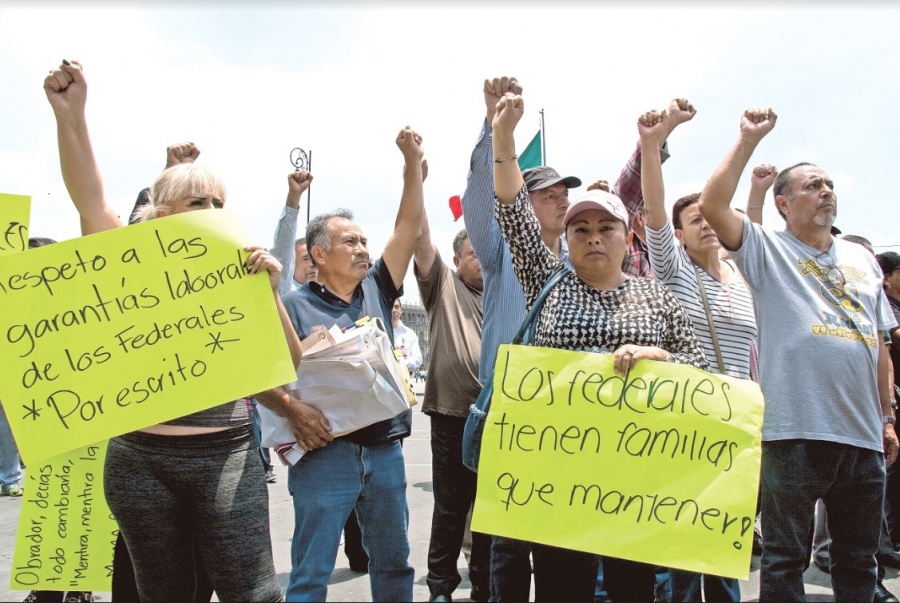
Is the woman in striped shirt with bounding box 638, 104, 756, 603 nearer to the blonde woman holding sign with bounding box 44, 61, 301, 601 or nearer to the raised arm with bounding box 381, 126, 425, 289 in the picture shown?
the raised arm with bounding box 381, 126, 425, 289

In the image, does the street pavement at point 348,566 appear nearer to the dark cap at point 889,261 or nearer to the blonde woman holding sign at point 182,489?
the blonde woman holding sign at point 182,489

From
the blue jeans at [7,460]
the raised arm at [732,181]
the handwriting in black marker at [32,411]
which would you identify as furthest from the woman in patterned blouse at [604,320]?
the blue jeans at [7,460]

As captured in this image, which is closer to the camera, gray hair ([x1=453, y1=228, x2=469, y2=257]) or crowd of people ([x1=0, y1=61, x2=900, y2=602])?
crowd of people ([x1=0, y1=61, x2=900, y2=602])

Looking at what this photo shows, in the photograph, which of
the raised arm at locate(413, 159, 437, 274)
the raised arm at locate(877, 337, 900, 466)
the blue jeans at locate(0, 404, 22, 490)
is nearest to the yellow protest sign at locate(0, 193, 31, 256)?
the raised arm at locate(413, 159, 437, 274)

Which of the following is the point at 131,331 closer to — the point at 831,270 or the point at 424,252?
the point at 424,252

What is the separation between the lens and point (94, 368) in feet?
7.10

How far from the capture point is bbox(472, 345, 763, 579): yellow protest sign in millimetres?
2145

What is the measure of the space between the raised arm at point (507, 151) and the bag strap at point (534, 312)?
13.5 inches

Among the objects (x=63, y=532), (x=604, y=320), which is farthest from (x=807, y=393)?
(x=63, y=532)

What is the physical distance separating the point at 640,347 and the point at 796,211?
1.32 m

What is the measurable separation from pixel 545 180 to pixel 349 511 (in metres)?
1.78

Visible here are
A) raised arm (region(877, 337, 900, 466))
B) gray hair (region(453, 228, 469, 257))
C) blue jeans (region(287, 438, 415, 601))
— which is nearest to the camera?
blue jeans (region(287, 438, 415, 601))

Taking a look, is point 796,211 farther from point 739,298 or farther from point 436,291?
point 436,291

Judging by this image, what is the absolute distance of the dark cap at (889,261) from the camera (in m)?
5.12
